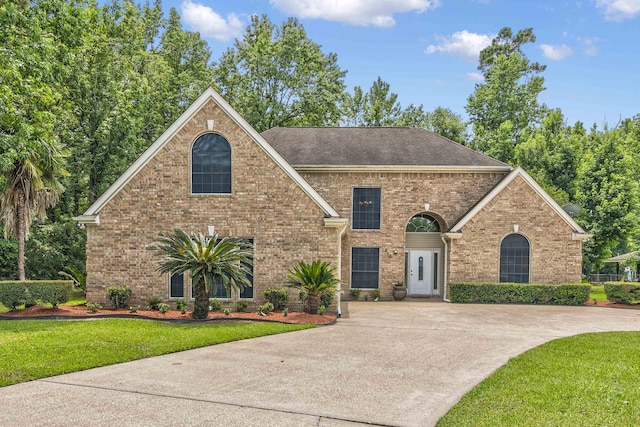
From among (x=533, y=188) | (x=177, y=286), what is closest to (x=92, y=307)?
(x=177, y=286)

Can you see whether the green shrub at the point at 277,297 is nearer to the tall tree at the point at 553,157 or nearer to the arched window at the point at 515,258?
the arched window at the point at 515,258

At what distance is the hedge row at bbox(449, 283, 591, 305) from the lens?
17141mm

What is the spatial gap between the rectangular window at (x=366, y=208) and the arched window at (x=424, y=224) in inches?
84.5

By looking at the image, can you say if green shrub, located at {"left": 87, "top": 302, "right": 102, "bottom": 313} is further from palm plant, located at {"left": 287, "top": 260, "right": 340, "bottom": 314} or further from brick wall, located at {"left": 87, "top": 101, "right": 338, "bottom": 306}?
palm plant, located at {"left": 287, "top": 260, "right": 340, "bottom": 314}

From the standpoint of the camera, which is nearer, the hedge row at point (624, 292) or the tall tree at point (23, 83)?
the tall tree at point (23, 83)

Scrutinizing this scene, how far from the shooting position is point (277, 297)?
13.7 metres

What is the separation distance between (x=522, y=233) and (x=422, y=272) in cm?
478

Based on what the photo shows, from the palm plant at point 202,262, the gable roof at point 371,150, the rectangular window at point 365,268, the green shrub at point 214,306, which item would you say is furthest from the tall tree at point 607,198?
the palm plant at point 202,262

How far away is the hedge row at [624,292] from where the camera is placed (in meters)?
17.0

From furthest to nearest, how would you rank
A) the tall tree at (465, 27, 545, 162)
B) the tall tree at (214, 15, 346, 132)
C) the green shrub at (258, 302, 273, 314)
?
the tall tree at (465, 27, 545, 162), the tall tree at (214, 15, 346, 132), the green shrub at (258, 302, 273, 314)

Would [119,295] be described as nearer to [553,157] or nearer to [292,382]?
[292,382]

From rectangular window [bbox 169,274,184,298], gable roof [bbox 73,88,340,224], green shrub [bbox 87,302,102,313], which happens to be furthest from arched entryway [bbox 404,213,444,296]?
green shrub [bbox 87,302,102,313]

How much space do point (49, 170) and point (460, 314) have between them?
1699 cm

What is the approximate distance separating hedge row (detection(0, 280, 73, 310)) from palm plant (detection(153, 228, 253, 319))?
4.15 meters
